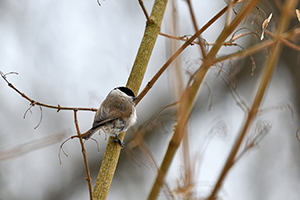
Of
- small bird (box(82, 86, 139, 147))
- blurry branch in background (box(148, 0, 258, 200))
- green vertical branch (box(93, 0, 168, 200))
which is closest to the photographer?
blurry branch in background (box(148, 0, 258, 200))

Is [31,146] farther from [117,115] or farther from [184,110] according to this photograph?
[117,115]

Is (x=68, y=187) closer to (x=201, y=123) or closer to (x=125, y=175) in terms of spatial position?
(x=125, y=175)

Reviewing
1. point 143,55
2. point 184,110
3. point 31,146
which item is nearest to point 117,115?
point 143,55

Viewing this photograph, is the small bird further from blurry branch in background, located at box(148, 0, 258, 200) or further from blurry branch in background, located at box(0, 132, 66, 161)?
blurry branch in background, located at box(148, 0, 258, 200)

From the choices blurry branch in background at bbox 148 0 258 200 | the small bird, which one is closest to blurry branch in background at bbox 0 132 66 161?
the small bird

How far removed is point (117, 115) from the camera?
7.28 ft

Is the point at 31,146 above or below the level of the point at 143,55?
below

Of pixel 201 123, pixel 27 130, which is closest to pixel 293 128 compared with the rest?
pixel 201 123

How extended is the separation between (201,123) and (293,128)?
1.37 meters

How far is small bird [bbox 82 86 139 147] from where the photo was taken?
2.08 m

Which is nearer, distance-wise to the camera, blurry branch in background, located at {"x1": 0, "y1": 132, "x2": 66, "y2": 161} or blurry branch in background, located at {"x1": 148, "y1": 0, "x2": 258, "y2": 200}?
blurry branch in background, located at {"x1": 148, "y1": 0, "x2": 258, "y2": 200}

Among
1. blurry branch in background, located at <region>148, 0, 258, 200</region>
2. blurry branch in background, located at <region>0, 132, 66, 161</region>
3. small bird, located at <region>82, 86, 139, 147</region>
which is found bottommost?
blurry branch in background, located at <region>148, 0, 258, 200</region>

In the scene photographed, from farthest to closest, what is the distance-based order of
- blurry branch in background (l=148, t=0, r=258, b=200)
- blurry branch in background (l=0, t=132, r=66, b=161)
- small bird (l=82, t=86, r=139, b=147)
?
small bird (l=82, t=86, r=139, b=147)
blurry branch in background (l=0, t=132, r=66, b=161)
blurry branch in background (l=148, t=0, r=258, b=200)

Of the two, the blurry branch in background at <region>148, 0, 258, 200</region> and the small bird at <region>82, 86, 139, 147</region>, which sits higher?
the small bird at <region>82, 86, 139, 147</region>
